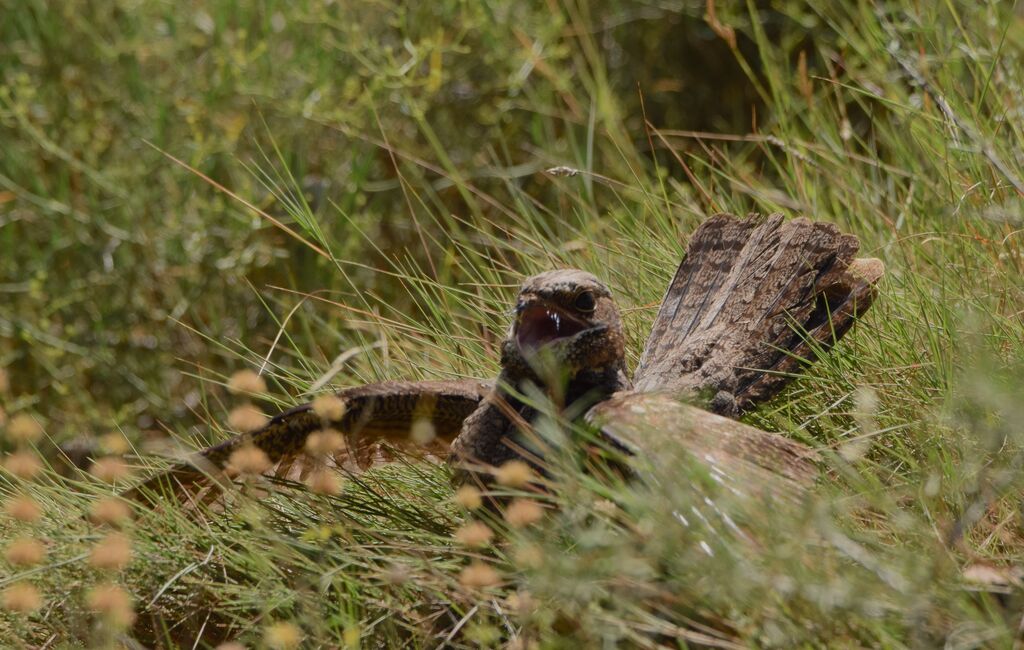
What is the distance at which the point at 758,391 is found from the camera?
8.45 feet

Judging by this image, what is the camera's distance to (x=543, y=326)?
2473mm

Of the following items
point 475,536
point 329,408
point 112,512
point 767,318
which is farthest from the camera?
point 767,318

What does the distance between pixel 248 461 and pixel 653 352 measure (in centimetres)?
102

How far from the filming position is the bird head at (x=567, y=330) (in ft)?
7.73

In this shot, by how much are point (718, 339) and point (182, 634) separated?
4.21ft

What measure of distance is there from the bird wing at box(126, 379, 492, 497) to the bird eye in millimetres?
311

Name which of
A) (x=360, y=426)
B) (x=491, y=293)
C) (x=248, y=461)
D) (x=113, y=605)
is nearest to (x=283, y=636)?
(x=113, y=605)

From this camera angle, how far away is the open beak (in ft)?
7.82

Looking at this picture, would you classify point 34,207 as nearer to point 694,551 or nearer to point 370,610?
point 370,610

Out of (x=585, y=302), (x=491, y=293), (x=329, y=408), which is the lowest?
(x=491, y=293)

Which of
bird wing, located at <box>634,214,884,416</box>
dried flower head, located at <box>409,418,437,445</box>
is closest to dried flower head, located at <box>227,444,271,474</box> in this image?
dried flower head, located at <box>409,418,437,445</box>

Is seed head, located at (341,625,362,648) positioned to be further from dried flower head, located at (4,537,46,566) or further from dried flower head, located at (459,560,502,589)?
dried flower head, located at (4,537,46,566)

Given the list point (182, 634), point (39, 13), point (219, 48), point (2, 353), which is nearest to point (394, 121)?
point (219, 48)

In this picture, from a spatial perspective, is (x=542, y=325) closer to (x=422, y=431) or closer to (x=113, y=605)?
(x=422, y=431)
